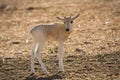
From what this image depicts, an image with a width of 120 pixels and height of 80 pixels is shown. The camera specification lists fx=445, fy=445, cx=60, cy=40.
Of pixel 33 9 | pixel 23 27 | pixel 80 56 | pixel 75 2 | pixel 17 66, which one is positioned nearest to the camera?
pixel 17 66

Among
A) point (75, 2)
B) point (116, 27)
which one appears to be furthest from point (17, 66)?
point (75, 2)

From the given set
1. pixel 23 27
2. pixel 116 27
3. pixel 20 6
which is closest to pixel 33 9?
pixel 20 6

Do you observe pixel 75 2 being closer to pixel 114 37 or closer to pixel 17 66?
pixel 114 37

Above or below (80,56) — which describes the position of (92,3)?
above

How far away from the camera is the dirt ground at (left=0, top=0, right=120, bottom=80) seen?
40.5ft

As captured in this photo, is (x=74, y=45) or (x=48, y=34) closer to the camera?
(x=48, y=34)

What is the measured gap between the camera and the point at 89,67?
1285cm

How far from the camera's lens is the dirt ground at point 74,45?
12.3 m

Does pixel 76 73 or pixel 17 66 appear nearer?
pixel 76 73

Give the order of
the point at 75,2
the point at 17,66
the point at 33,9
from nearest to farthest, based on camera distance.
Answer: the point at 17,66
the point at 33,9
the point at 75,2

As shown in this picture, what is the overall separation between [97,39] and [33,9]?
12509 mm

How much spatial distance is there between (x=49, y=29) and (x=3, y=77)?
184 centimetres

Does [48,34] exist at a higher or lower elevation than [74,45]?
higher

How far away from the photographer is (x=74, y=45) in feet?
53.7
